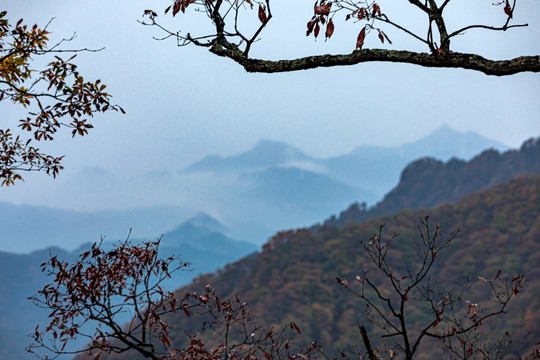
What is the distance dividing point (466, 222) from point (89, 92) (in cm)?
5809

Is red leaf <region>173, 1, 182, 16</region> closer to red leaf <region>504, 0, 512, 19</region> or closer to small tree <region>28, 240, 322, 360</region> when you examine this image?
small tree <region>28, 240, 322, 360</region>

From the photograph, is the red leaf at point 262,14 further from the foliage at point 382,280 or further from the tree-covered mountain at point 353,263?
the tree-covered mountain at point 353,263

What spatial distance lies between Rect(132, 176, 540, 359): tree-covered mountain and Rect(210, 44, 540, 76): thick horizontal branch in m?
42.7

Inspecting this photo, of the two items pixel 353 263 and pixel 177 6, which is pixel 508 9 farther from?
pixel 353 263

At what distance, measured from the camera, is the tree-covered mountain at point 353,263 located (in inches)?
1933

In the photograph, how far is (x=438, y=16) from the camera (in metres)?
4.54

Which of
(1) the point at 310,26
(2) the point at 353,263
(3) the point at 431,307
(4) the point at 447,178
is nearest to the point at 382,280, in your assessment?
(2) the point at 353,263

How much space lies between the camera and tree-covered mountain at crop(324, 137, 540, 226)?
81750 mm

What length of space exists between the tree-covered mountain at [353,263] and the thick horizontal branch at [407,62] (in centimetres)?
4274

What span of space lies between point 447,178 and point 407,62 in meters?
89.3

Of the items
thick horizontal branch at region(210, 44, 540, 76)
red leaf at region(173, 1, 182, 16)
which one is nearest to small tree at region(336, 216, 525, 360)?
thick horizontal branch at region(210, 44, 540, 76)

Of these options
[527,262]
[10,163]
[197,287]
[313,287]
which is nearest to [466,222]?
[527,262]

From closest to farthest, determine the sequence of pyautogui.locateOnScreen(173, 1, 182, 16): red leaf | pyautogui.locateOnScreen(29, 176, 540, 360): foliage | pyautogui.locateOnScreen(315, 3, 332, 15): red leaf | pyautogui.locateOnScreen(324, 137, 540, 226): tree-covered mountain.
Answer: pyautogui.locateOnScreen(315, 3, 332, 15): red leaf
pyautogui.locateOnScreen(173, 1, 182, 16): red leaf
pyautogui.locateOnScreen(29, 176, 540, 360): foliage
pyautogui.locateOnScreen(324, 137, 540, 226): tree-covered mountain

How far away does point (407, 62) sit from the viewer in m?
4.55
